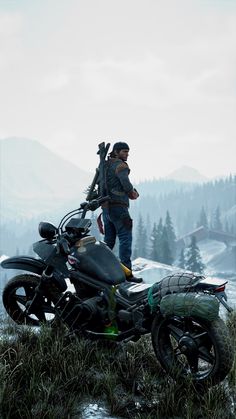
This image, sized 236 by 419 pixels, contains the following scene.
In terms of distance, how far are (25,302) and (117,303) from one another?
1655 mm

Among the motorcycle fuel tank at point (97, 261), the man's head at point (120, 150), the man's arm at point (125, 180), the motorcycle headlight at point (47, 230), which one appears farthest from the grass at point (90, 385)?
the man's head at point (120, 150)

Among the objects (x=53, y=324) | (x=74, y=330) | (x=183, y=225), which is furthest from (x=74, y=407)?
(x=183, y=225)

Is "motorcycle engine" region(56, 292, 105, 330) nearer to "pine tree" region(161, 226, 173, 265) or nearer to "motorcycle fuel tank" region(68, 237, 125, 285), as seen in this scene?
"motorcycle fuel tank" region(68, 237, 125, 285)

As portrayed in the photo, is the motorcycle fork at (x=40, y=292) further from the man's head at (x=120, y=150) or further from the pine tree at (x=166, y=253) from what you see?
the pine tree at (x=166, y=253)

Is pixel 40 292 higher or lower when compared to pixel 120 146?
lower

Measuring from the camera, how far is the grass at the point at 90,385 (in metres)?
3.41

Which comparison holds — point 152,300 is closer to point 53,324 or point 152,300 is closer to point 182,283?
point 182,283

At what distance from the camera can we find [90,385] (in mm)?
3863

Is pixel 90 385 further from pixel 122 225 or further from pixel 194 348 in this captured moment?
pixel 122 225

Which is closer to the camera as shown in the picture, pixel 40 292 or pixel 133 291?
pixel 133 291

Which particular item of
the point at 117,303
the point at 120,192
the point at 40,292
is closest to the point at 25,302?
the point at 40,292

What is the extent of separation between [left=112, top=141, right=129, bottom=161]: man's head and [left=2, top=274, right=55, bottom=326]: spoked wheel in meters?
2.76

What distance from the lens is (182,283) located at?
4156mm

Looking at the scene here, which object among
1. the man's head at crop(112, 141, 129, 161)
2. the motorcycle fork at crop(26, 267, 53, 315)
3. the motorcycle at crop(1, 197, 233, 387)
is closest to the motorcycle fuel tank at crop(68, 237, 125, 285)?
the motorcycle at crop(1, 197, 233, 387)
